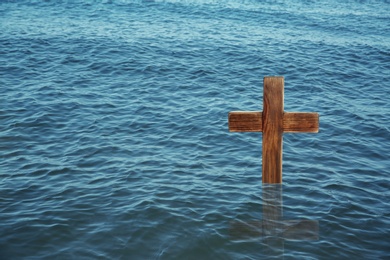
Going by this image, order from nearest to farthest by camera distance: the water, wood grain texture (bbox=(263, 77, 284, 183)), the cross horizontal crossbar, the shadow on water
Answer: wood grain texture (bbox=(263, 77, 284, 183)) → the cross horizontal crossbar → the shadow on water → the water

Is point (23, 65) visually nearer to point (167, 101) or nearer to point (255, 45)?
point (167, 101)

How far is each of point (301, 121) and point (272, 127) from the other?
21.4 inches

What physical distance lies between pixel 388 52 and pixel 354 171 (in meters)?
14.4

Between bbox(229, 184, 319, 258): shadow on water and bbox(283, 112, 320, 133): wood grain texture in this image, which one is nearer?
bbox(283, 112, 320, 133): wood grain texture

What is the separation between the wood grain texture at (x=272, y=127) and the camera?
9000mm

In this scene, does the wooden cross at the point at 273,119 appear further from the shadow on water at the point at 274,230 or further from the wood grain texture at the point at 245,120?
the shadow on water at the point at 274,230

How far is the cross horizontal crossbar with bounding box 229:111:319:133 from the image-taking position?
910 cm

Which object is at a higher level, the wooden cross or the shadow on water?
the wooden cross

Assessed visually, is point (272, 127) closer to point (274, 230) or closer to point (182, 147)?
point (274, 230)

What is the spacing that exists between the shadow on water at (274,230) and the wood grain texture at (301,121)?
232 centimetres

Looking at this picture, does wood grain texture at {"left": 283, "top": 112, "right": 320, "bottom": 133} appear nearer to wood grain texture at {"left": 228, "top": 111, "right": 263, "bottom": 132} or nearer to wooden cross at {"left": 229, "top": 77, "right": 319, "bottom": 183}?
wooden cross at {"left": 229, "top": 77, "right": 319, "bottom": 183}

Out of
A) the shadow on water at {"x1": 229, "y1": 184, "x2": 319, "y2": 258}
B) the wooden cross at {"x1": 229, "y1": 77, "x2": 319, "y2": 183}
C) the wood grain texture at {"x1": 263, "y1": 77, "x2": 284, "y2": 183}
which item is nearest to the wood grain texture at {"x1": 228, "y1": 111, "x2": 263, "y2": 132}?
the wooden cross at {"x1": 229, "y1": 77, "x2": 319, "y2": 183}

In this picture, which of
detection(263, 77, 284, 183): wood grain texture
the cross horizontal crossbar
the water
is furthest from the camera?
the water

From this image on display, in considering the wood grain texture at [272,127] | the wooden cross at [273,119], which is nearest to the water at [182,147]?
the wood grain texture at [272,127]
